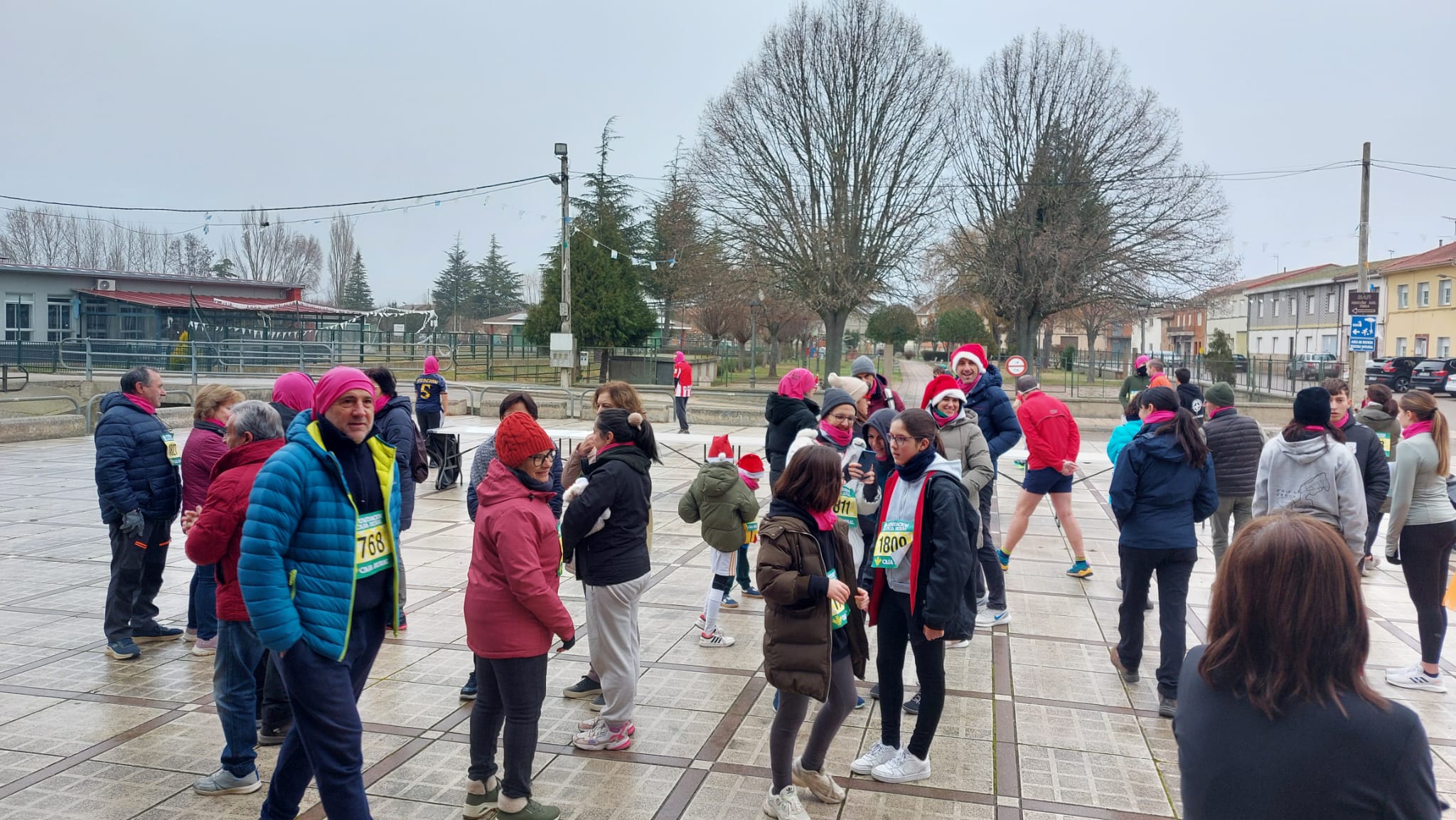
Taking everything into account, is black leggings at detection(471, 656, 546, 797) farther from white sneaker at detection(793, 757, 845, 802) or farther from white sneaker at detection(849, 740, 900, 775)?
white sneaker at detection(849, 740, 900, 775)

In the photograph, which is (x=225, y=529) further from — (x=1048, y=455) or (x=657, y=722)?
(x=1048, y=455)

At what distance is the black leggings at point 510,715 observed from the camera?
13.0 ft

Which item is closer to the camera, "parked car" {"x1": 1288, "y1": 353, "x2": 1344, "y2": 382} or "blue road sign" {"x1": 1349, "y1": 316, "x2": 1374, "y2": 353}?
"blue road sign" {"x1": 1349, "y1": 316, "x2": 1374, "y2": 353}

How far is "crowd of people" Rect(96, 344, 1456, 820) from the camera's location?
1.87 m

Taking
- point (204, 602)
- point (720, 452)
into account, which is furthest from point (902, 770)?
point (204, 602)

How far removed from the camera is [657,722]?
17.2 ft

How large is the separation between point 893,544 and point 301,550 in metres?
2.45

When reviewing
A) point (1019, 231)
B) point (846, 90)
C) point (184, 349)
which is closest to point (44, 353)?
point (184, 349)

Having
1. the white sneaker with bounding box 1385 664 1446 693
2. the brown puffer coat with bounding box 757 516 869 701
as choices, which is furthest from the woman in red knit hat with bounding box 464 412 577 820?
the white sneaker with bounding box 1385 664 1446 693

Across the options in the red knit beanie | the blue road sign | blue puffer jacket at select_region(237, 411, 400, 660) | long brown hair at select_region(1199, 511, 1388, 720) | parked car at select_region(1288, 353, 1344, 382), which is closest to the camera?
long brown hair at select_region(1199, 511, 1388, 720)

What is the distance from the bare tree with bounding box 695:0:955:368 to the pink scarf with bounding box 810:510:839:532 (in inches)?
1165

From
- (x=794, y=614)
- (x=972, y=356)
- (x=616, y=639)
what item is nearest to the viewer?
(x=794, y=614)

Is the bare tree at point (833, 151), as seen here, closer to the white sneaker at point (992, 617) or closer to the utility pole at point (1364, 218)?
the utility pole at point (1364, 218)

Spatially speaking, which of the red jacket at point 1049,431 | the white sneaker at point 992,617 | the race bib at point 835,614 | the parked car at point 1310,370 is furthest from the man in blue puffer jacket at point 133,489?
the parked car at point 1310,370
